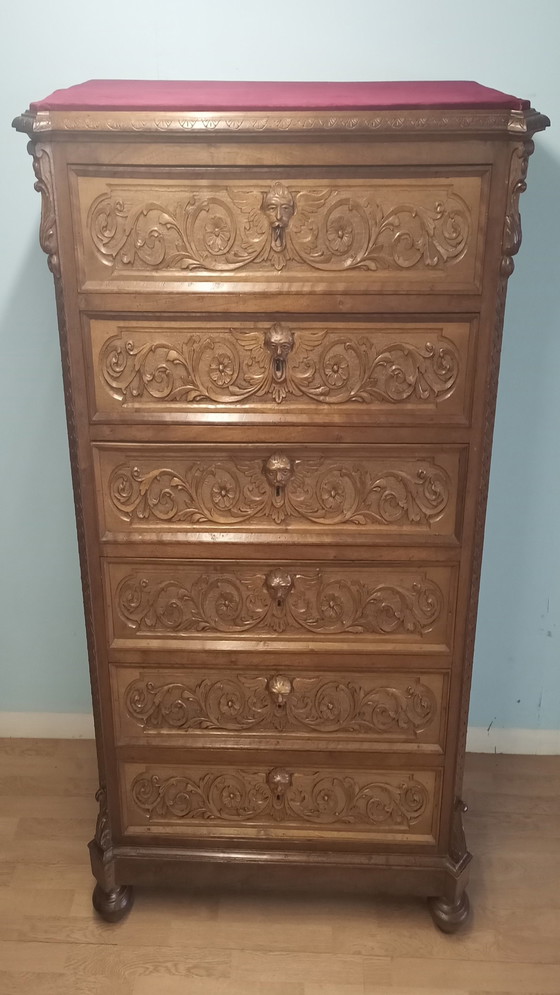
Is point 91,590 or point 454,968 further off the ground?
point 91,590

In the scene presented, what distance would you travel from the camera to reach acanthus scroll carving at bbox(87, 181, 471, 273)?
1433mm

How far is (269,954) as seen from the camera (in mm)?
1908

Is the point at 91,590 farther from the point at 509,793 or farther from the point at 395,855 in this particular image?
the point at 509,793

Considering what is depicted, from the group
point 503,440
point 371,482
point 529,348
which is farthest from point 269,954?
point 529,348

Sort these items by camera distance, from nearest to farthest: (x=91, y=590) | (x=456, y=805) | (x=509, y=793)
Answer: (x=91, y=590), (x=456, y=805), (x=509, y=793)

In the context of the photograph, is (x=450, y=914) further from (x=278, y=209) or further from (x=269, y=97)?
(x=269, y=97)

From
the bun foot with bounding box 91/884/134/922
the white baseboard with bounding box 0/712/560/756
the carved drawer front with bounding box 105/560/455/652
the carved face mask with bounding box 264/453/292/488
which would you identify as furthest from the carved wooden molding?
the carved face mask with bounding box 264/453/292/488

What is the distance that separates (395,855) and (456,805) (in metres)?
0.17

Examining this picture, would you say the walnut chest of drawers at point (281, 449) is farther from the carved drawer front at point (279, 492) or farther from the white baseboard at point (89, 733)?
the white baseboard at point (89, 733)

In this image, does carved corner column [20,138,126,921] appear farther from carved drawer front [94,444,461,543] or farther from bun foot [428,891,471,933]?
bun foot [428,891,471,933]

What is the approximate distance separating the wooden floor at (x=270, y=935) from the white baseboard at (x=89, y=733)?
0.27 meters

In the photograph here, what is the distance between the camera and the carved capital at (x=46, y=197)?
141 cm

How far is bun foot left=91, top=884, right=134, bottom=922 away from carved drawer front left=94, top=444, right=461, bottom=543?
33.3 inches

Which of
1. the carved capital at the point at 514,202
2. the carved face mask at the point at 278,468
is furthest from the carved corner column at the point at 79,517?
the carved capital at the point at 514,202
